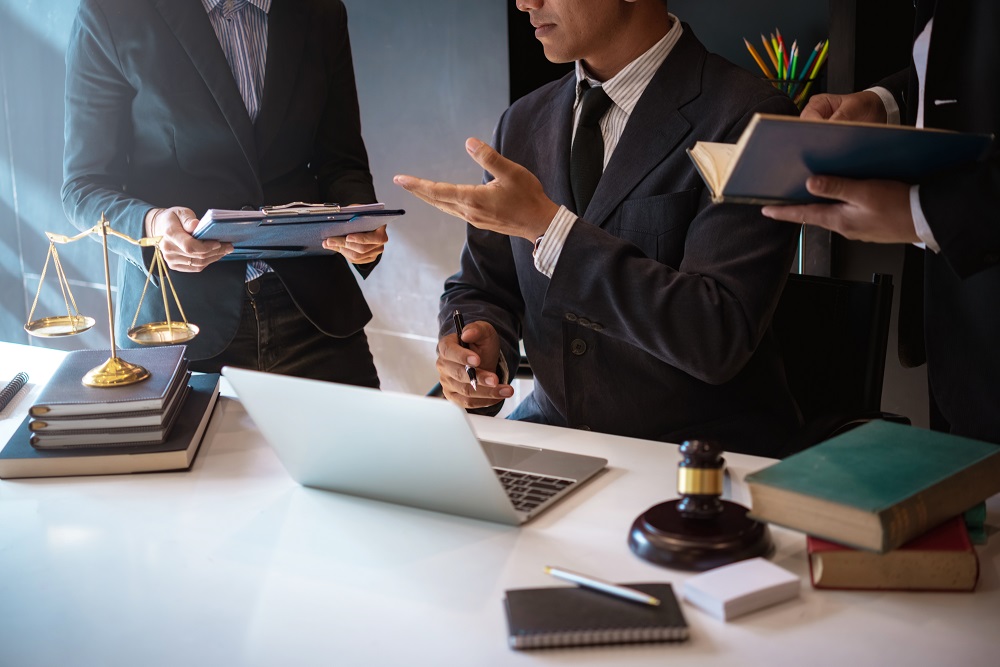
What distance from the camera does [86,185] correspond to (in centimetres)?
212

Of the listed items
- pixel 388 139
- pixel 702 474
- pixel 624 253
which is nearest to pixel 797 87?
pixel 388 139

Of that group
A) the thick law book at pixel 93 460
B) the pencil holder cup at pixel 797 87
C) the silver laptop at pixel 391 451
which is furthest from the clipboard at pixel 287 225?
the pencil holder cup at pixel 797 87

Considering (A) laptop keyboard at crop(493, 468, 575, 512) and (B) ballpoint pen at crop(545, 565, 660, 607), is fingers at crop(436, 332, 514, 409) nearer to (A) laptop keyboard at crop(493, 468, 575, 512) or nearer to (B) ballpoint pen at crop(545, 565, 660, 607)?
(A) laptop keyboard at crop(493, 468, 575, 512)

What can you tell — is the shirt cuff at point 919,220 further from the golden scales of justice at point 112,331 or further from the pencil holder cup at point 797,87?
the pencil holder cup at point 797,87

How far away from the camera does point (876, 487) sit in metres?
0.96

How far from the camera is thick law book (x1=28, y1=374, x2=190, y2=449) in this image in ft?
4.61

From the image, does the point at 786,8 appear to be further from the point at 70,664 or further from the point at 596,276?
the point at 70,664

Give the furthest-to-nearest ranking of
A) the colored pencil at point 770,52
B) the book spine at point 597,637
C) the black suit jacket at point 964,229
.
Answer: the colored pencil at point 770,52 → the black suit jacket at point 964,229 → the book spine at point 597,637

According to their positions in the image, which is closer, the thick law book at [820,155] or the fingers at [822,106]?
the thick law book at [820,155]

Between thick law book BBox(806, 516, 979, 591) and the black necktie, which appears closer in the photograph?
thick law book BBox(806, 516, 979, 591)

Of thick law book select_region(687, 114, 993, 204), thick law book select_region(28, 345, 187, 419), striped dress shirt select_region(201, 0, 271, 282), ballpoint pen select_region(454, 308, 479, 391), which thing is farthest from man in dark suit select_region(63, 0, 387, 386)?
thick law book select_region(687, 114, 993, 204)

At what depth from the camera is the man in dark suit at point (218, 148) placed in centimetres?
208

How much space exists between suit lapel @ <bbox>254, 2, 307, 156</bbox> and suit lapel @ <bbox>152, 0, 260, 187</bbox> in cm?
4

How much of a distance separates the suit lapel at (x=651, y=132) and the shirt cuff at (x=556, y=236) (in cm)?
22
